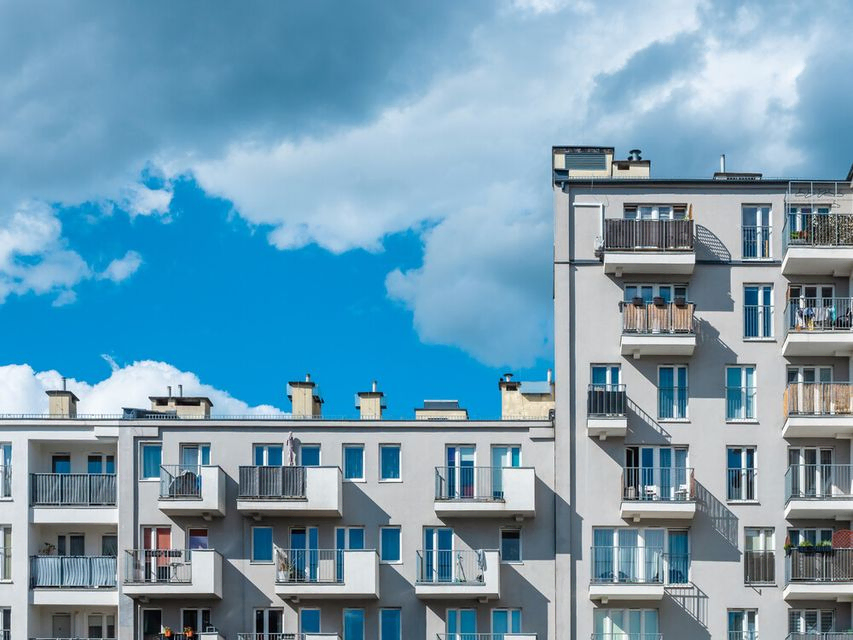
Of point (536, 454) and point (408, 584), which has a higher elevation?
point (536, 454)

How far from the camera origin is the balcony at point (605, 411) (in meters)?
63.9

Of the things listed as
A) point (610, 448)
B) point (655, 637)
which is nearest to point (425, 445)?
point (610, 448)

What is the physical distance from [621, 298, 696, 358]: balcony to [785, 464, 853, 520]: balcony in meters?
6.09

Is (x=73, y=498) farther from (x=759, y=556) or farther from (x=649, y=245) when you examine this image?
(x=759, y=556)

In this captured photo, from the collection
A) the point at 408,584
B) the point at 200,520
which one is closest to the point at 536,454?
the point at 408,584

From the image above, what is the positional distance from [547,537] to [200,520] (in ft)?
42.8

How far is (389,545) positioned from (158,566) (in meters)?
8.61

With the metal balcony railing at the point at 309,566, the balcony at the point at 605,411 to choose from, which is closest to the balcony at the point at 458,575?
the metal balcony railing at the point at 309,566

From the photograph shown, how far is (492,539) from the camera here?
6506cm

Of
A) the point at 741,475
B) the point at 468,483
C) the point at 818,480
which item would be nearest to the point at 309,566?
the point at 468,483

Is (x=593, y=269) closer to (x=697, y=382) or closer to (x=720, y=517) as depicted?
(x=697, y=382)

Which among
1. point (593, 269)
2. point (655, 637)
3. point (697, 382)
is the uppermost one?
point (593, 269)

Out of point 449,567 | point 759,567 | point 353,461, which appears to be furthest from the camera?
point 353,461

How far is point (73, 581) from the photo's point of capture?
65.0 m
